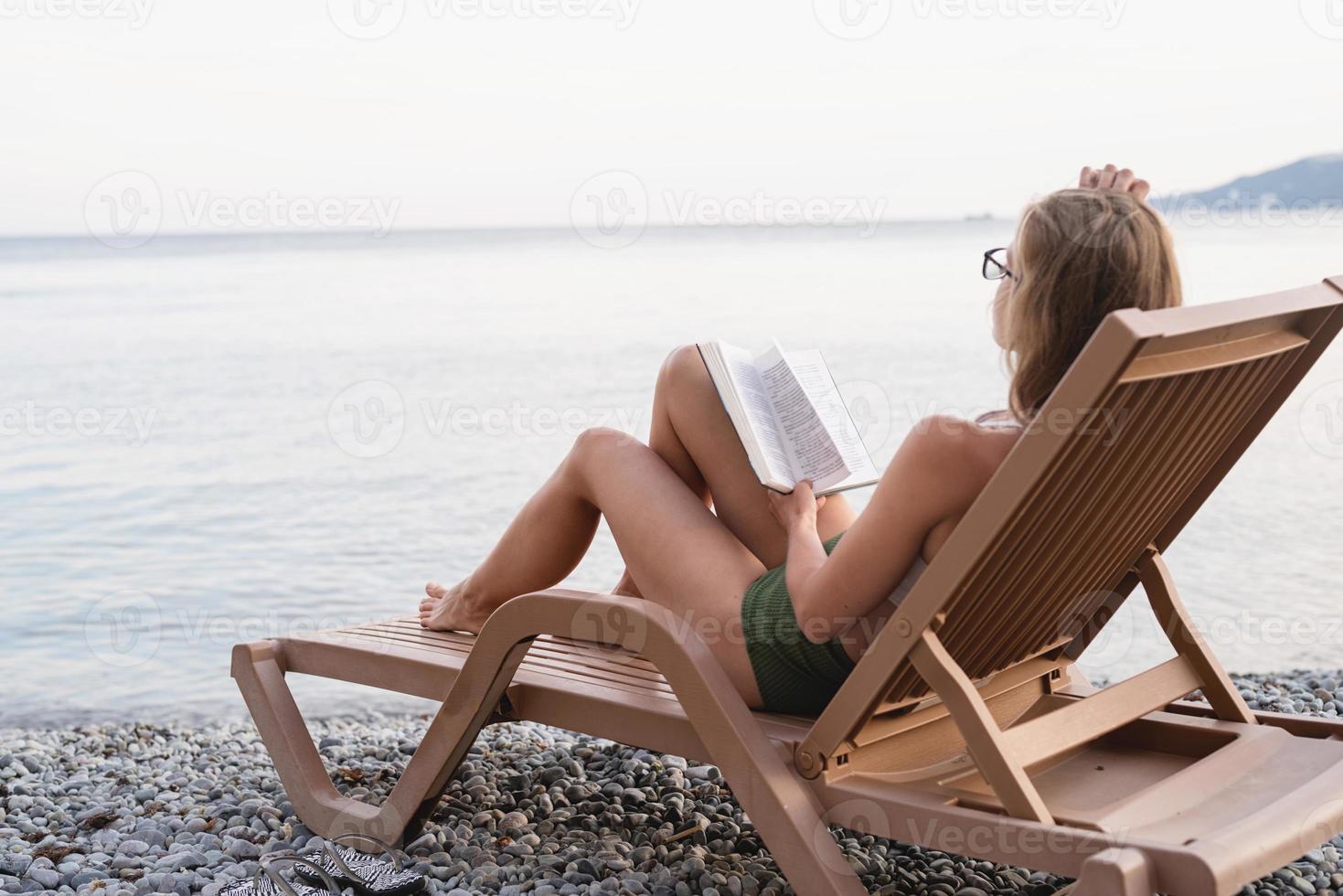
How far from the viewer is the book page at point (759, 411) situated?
2619 mm

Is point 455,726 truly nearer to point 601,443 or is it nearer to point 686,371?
point 601,443

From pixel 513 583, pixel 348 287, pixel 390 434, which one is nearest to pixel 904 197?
Answer: pixel 348 287

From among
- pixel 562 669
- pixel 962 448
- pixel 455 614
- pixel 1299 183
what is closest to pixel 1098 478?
pixel 962 448

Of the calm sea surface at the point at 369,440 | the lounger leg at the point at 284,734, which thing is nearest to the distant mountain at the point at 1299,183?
the calm sea surface at the point at 369,440

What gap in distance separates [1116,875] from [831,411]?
118 cm

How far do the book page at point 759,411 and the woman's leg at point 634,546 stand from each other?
0.24m

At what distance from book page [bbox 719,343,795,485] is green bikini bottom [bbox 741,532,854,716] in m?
0.22

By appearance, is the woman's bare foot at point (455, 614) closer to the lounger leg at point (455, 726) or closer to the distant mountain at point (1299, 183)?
the lounger leg at point (455, 726)

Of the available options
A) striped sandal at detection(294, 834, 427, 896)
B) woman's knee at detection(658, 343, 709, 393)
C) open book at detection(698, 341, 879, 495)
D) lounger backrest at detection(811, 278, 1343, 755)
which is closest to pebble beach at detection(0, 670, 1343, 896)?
striped sandal at detection(294, 834, 427, 896)

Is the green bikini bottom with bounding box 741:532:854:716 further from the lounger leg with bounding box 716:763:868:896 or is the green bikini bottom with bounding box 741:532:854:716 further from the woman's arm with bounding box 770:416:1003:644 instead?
the lounger leg with bounding box 716:763:868:896

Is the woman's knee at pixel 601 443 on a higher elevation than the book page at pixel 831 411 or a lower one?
lower

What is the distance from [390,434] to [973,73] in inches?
774

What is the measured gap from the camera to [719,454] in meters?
2.91

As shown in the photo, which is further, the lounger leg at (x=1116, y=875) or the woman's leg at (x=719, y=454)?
the woman's leg at (x=719, y=454)
